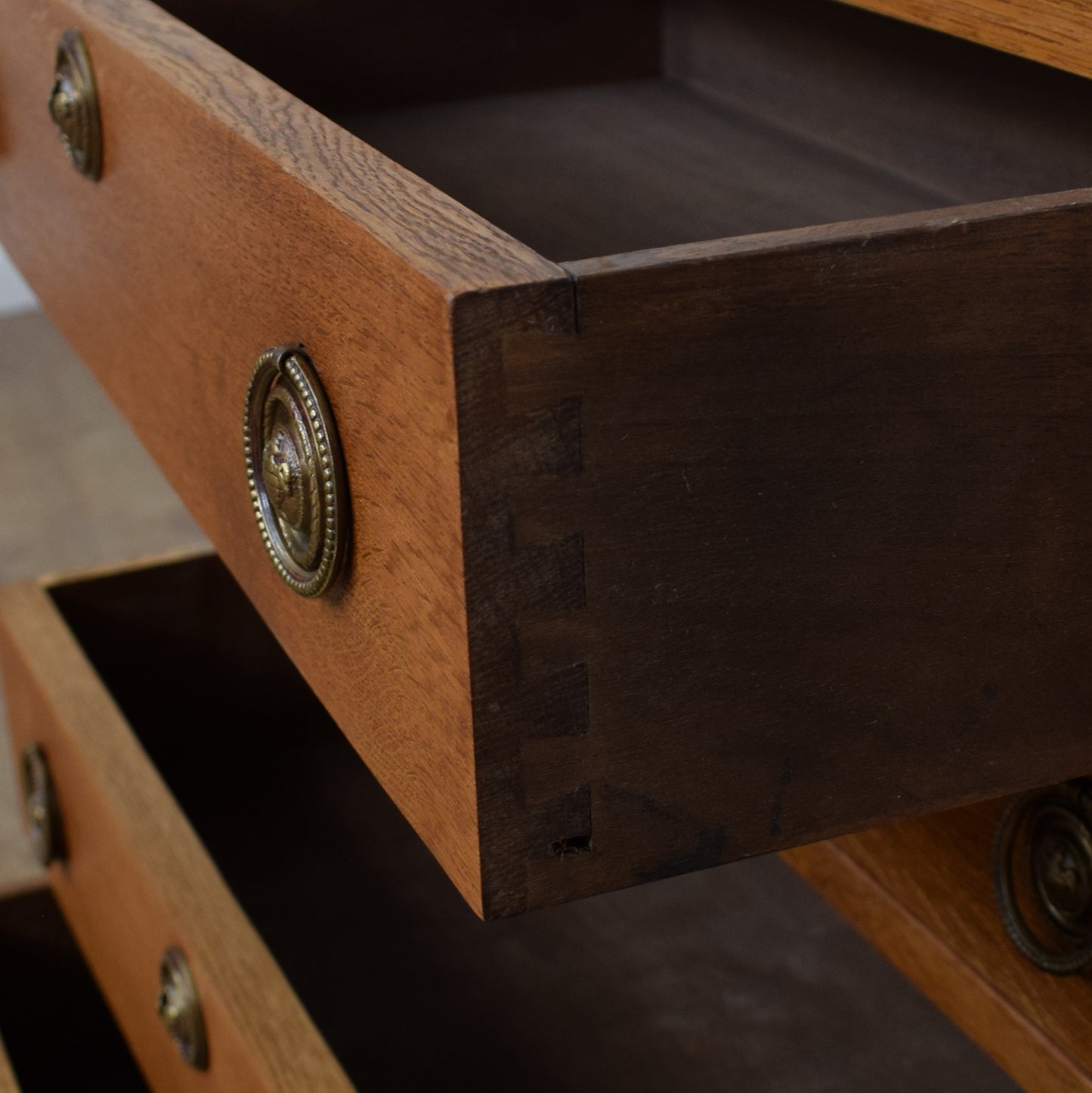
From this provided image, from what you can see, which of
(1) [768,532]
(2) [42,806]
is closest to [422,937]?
(2) [42,806]

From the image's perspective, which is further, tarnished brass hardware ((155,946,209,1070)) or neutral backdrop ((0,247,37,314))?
neutral backdrop ((0,247,37,314))

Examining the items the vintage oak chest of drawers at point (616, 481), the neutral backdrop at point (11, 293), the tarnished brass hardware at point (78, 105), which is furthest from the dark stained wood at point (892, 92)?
the neutral backdrop at point (11, 293)

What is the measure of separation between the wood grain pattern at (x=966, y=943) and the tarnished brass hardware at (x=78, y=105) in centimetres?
49

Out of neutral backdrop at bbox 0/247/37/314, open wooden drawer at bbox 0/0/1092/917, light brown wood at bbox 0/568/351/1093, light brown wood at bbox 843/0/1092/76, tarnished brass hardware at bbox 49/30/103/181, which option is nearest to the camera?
open wooden drawer at bbox 0/0/1092/917

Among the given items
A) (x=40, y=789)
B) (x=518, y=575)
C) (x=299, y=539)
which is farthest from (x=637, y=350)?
(x=40, y=789)

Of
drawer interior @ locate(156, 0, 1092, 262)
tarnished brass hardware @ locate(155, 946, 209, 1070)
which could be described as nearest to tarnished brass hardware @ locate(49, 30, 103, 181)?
drawer interior @ locate(156, 0, 1092, 262)

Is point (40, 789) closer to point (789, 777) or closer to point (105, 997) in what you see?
point (105, 997)

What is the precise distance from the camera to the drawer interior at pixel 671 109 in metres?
0.71

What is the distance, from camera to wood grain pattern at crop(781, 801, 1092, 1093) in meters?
0.71

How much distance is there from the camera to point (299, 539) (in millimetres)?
468

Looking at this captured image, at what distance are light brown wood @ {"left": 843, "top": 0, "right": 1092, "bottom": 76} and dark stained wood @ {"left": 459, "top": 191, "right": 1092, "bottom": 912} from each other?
10 centimetres

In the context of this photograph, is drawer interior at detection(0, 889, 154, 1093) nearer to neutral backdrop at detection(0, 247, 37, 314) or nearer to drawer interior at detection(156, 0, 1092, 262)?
drawer interior at detection(156, 0, 1092, 262)

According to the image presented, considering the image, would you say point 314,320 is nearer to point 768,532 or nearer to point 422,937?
point 768,532

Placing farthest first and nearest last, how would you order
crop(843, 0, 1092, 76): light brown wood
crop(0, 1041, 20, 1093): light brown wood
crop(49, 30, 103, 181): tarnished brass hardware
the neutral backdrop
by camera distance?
1. the neutral backdrop
2. crop(0, 1041, 20, 1093): light brown wood
3. crop(49, 30, 103, 181): tarnished brass hardware
4. crop(843, 0, 1092, 76): light brown wood
